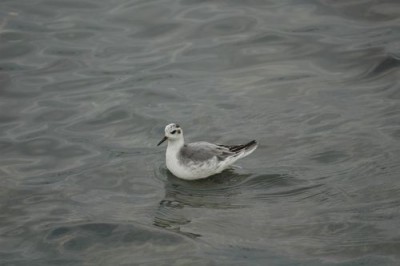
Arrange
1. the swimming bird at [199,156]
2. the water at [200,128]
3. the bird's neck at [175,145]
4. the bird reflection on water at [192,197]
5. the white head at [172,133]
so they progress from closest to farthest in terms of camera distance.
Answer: the water at [200,128]
the bird reflection on water at [192,197]
the swimming bird at [199,156]
the white head at [172,133]
the bird's neck at [175,145]

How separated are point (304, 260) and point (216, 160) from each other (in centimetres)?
363

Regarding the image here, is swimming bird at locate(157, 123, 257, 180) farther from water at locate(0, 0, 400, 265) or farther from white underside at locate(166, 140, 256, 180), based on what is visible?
water at locate(0, 0, 400, 265)

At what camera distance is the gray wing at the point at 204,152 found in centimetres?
1366

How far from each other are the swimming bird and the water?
22 cm

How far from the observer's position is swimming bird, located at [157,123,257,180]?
1358cm

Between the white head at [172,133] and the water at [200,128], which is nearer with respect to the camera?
the water at [200,128]

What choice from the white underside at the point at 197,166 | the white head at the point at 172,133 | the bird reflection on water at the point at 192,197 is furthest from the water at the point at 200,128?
the white head at the point at 172,133

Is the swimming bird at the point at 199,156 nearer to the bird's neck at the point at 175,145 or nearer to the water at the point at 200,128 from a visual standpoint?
the bird's neck at the point at 175,145

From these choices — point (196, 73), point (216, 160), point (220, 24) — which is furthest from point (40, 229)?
point (220, 24)

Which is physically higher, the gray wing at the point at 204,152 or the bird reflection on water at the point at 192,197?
the gray wing at the point at 204,152

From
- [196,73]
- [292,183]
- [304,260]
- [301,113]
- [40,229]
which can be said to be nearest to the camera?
[304,260]

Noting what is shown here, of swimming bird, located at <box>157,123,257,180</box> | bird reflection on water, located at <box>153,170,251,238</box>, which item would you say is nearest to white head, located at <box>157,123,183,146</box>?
swimming bird, located at <box>157,123,257,180</box>

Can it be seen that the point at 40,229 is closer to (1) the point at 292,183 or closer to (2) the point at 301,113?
(1) the point at 292,183

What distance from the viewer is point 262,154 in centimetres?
1425
